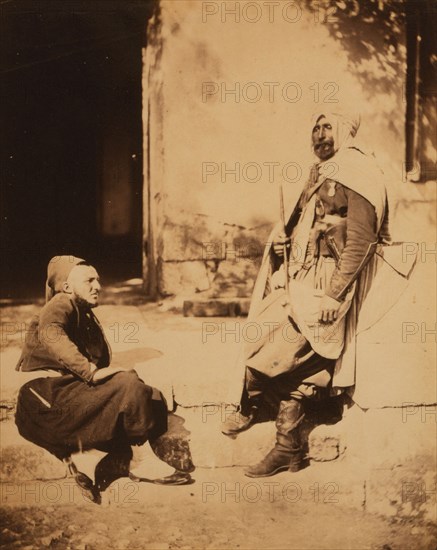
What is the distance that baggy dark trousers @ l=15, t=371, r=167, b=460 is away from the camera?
4.54 metres

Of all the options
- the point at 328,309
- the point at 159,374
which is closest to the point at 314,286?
the point at 328,309

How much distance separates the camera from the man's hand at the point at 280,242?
4598mm

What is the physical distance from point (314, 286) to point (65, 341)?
1.36m

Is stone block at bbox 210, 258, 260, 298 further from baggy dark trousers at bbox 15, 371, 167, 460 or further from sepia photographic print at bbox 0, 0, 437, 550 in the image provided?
baggy dark trousers at bbox 15, 371, 167, 460

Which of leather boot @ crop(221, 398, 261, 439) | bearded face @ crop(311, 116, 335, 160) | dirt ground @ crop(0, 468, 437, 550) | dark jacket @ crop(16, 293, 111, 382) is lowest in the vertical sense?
dirt ground @ crop(0, 468, 437, 550)

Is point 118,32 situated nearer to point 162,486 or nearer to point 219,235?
point 219,235

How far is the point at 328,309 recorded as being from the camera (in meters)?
4.52

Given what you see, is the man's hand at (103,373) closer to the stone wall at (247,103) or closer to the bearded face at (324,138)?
the stone wall at (247,103)

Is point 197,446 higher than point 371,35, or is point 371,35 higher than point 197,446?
point 371,35

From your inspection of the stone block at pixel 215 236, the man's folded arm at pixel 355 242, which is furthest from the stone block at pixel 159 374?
the man's folded arm at pixel 355 242

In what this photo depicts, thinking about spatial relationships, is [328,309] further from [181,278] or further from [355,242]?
[181,278]

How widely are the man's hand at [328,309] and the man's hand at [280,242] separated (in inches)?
13.9

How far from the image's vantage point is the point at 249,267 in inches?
185

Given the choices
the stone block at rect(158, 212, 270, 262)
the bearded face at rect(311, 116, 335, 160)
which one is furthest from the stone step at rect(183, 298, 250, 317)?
the bearded face at rect(311, 116, 335, 160)
